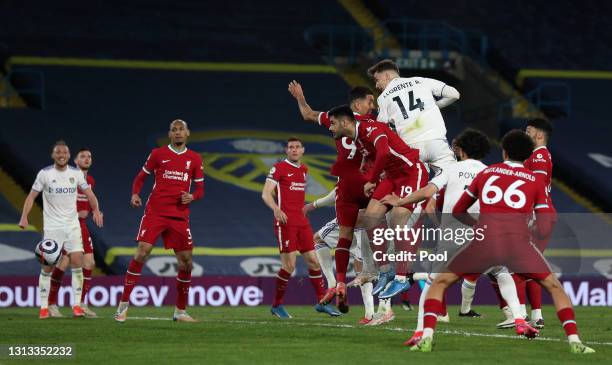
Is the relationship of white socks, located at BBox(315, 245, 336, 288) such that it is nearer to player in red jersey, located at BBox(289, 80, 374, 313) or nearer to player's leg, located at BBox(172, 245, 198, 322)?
player's leg, located at BBox(172, 245, 198, 322)

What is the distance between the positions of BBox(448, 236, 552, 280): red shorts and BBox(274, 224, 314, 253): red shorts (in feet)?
20.1

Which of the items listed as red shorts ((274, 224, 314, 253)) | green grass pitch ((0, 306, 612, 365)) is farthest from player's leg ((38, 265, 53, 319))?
red shorts ((274, 224, 314, 253))

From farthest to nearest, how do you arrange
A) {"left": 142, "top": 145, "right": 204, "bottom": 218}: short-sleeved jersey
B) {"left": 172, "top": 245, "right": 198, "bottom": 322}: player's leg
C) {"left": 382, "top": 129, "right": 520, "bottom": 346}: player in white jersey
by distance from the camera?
{"left": 172, "top": 245, "right": 198, "bottom": 322}: player's leg → {"left": 142, "top": 145, "right": 204, "bottom": 218}: short-sleeved jersey → {"left": 382, "top": 129, "right": 520, "bottom": 346}: player in white jersey

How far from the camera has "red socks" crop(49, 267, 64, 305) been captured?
15562mm

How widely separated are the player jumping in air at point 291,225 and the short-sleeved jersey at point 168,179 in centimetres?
169

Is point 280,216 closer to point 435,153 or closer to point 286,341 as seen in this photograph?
point 435,153

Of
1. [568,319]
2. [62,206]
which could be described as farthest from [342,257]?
[62,206]

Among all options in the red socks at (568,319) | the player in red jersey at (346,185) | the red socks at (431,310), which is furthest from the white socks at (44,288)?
the red socks at (568,319)

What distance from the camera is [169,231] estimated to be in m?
14.0

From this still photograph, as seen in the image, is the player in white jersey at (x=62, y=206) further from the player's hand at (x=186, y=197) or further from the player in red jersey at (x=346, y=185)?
the player in red jersey at (x=346, y=185)

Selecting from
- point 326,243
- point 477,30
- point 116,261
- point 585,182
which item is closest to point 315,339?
point 326,243

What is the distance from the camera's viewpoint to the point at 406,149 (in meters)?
12.3

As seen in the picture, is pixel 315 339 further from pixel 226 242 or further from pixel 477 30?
pixel 477 30

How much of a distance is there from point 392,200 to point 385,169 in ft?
2.91
